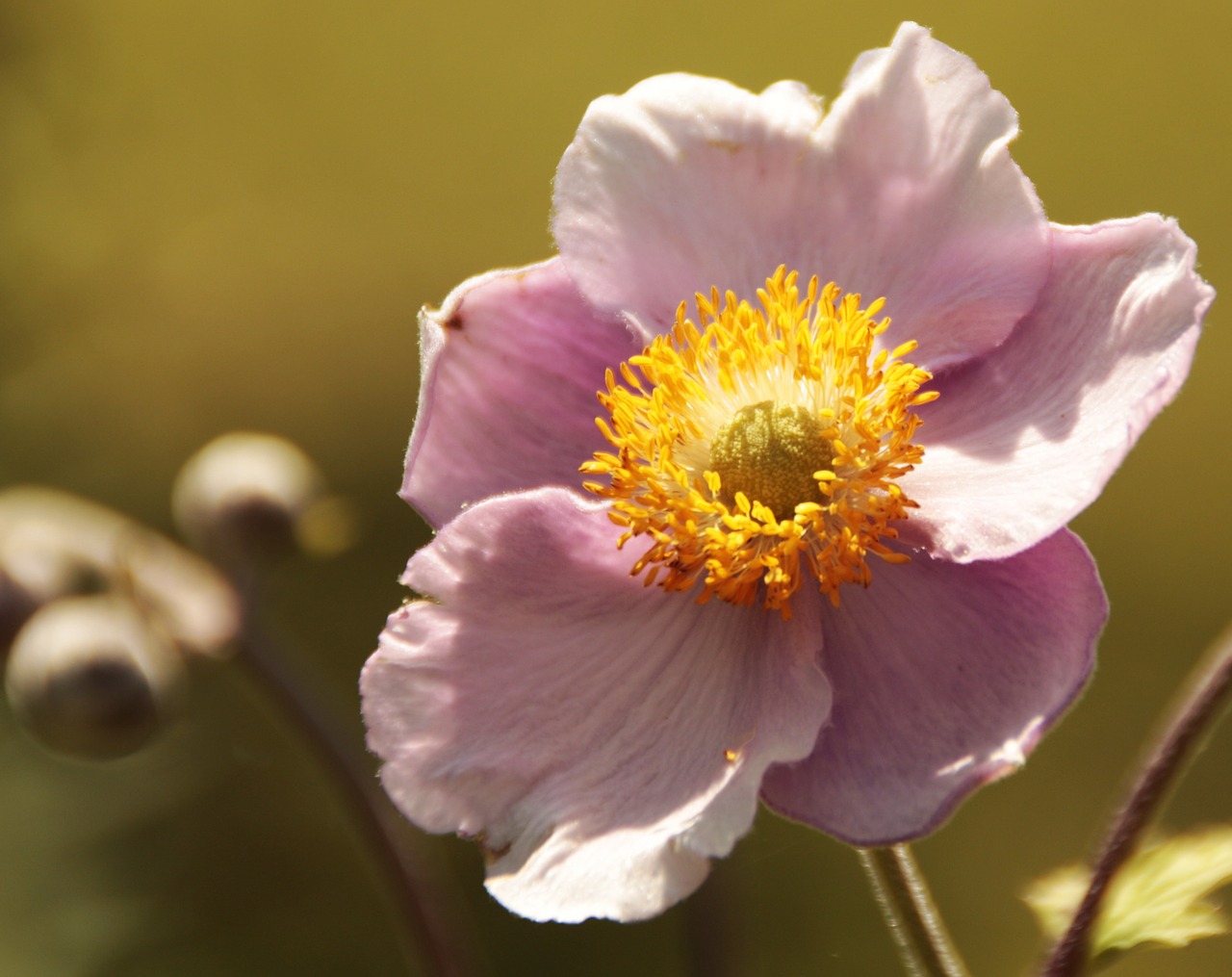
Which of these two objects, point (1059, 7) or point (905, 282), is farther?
point (1059, 7)

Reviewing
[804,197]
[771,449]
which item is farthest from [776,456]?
[804,197]

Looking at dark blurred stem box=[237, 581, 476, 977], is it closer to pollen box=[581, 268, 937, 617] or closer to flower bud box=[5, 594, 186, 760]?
flower bud box=[5, 594, 186, 760]

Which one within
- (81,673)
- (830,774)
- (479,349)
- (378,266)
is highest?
(479,349)

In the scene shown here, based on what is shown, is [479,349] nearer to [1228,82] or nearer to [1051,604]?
[1051,604]

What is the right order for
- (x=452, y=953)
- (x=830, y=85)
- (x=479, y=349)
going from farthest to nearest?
(x=830, y=85) → (x=452, y=953) → (x=479, y=349)

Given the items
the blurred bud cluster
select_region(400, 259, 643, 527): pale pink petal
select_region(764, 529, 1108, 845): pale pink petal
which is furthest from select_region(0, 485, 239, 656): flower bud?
select_region(764, 529, 1108, 845): pale pink petal

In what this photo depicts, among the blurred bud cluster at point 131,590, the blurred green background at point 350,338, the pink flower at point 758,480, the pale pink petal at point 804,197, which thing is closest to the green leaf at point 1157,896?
the pink flower at point 758,480

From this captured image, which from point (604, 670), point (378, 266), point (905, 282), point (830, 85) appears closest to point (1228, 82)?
point (830, 85)

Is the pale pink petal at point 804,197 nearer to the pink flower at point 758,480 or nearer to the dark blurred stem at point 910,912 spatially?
the pink flower at point 758,480
